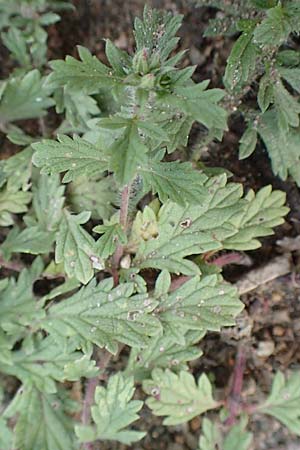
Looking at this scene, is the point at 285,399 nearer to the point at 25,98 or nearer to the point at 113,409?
the point at 113,409

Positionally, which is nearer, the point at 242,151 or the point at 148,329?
the point at 148,329

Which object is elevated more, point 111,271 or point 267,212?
point 267,212

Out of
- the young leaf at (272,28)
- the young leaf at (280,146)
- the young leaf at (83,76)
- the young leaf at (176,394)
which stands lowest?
the young leaf at (176,394)

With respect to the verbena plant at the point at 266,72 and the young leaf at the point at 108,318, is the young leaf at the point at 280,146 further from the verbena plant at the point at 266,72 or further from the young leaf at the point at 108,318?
the young leaf at the point at 108,318

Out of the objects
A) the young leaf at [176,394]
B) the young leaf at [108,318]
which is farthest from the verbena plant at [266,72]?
the young leaf at [176,394]

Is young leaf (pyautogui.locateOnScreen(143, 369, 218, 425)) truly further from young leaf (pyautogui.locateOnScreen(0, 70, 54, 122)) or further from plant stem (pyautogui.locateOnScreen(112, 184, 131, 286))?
young leaf (pyautogui.locateOnScreen(0, 70, 54, 122))

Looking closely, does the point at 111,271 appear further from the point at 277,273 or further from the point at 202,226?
the point at 277,273

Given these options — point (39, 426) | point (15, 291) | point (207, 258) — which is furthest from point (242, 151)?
point (39, 426)

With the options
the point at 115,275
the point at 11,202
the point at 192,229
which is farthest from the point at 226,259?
the point at 11,202
